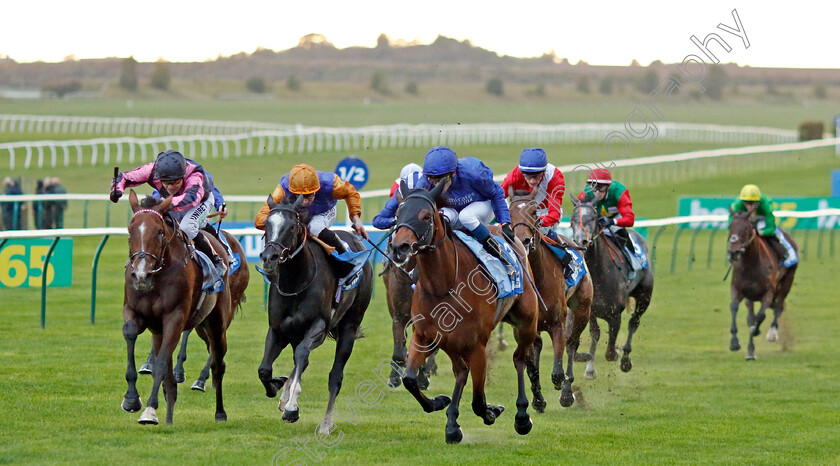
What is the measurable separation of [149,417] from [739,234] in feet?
25.4

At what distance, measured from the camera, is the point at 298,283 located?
8039mm

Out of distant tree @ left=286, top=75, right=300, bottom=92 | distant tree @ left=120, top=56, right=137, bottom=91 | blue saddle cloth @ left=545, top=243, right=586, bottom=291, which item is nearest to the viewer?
blue saddle cloth @ left=545, top=243, right=586, bottom=291

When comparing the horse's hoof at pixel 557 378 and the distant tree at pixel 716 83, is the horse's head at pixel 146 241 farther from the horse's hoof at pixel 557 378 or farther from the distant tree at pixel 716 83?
the distant tree at pixel 716 83

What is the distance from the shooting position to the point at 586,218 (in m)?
10.2

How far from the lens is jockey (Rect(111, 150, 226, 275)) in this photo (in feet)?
26.6

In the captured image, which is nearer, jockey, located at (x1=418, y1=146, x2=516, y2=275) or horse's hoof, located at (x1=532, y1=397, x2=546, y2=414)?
jockey, located at (x1=418, y1=146, x2=516, y2=275)

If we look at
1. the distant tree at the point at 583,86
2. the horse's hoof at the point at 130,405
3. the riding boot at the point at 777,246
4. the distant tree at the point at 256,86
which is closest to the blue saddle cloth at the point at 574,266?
the horse's hoof at the point at 130,405

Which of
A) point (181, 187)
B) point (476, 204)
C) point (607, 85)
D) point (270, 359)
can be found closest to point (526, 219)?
point (476, 204)

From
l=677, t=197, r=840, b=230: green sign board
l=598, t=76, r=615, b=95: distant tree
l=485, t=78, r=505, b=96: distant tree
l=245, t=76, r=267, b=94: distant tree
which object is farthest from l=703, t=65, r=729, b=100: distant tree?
l=677, t=197, r=840, b=230: green sign board

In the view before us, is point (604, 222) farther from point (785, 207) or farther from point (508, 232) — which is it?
point (785, 207)

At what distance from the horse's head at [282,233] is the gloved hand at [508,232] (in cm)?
134

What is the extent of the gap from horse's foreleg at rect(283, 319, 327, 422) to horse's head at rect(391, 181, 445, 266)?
125cm

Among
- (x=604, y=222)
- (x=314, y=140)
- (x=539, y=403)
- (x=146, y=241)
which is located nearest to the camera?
(x=146, y=241)

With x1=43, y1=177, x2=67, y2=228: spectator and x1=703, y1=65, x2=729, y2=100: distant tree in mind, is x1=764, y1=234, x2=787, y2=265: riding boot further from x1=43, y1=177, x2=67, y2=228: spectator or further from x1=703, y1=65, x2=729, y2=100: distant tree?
x1=703, y1=65, x2=729, y2=100: distant tree
